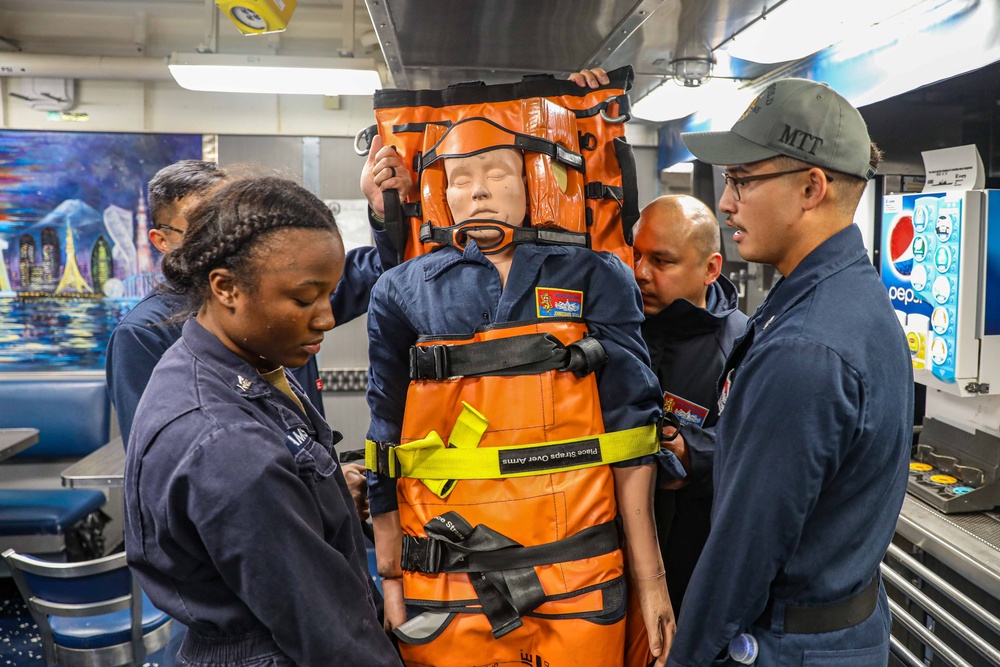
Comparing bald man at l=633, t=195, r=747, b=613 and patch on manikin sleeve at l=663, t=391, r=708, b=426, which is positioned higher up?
bald man at l=633, t=195, r=747, b=613

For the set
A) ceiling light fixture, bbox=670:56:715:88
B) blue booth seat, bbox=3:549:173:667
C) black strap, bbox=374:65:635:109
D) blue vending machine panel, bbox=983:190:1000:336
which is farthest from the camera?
ceiling light fixture, bbox=670:56:715:88

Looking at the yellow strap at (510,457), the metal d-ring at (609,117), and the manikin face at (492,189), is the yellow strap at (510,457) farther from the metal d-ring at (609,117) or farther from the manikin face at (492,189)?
the metal d-ring at (609,117)

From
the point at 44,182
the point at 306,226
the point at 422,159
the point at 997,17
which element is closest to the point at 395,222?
the point at 422,159

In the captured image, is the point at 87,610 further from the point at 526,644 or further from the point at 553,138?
the point at 553,138

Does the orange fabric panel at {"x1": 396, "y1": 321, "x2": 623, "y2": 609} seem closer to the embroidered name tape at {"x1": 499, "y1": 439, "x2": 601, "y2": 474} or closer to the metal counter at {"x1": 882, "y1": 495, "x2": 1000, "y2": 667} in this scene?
the embroidered name tape at {"x1": 499, "y1": 439, "x2": 601, "y2": 474}

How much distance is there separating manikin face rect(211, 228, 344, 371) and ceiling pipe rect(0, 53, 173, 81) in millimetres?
5080

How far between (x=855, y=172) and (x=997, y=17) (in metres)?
1.58

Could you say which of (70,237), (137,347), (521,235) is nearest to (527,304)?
(521,235)

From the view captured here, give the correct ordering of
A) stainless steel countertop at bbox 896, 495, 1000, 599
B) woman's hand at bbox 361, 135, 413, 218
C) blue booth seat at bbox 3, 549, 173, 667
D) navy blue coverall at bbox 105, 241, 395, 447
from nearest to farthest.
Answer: woman's hand at bbox 361, 135, 413, 218, navy blue coverall at bbox 105, 241, 395, 447, stainless steel countertop at bbox 896, 495, 1000, 599, blue booth seat at bbox 3, 549, 173, 667

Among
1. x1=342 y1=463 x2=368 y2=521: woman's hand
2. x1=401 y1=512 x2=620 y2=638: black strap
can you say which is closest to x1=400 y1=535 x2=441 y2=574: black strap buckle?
x1=401 y1=512 x2=620 y2=638: black strap

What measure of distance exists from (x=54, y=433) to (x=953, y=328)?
582 centimetres

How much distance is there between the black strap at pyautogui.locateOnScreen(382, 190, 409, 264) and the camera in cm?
197

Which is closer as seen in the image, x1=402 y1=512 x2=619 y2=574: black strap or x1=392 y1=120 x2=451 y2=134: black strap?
x1=402 y1=512 x2=619 y2=574: black strap

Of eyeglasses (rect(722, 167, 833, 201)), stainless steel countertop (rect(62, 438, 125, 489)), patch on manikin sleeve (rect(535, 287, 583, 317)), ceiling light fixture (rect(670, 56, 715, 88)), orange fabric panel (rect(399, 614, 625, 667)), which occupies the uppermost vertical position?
ceiling light fixture (rect(670, 56, 715, 88))
